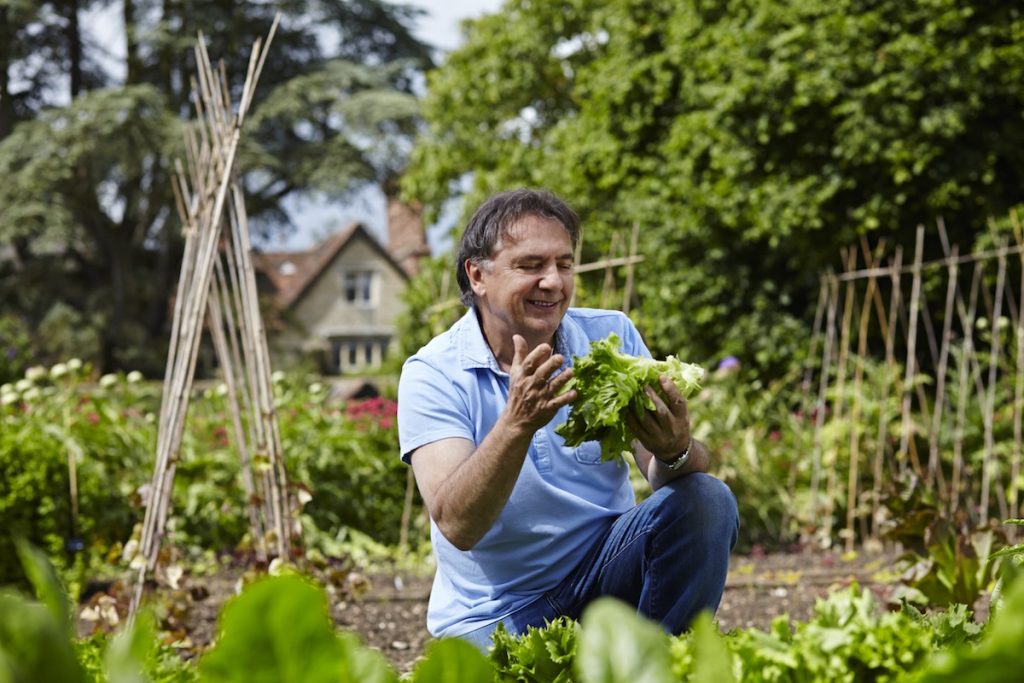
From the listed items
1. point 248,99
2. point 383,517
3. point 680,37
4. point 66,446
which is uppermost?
point 680,37

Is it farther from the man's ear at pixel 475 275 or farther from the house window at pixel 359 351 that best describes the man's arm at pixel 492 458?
the house window at pixel 359 351

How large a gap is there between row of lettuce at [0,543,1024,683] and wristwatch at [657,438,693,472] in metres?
1.41

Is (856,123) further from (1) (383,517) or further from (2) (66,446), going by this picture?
(2) (66,446)

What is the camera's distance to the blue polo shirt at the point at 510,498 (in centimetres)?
258

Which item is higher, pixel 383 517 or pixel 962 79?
pixel 962 79

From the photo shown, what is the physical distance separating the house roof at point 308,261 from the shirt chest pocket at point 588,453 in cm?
3385

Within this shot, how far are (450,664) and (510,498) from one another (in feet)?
5.94

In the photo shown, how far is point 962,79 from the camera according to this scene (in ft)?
27.8

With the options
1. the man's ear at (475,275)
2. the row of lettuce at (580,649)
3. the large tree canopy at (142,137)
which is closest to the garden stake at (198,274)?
the man's ear at (475,275)

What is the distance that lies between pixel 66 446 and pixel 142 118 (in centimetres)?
1462

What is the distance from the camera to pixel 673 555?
250cm

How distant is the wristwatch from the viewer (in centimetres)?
246

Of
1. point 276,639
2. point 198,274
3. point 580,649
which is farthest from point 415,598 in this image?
point 276,639

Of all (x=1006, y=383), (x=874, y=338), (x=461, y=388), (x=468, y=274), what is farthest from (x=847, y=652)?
(x=874, y=338)
